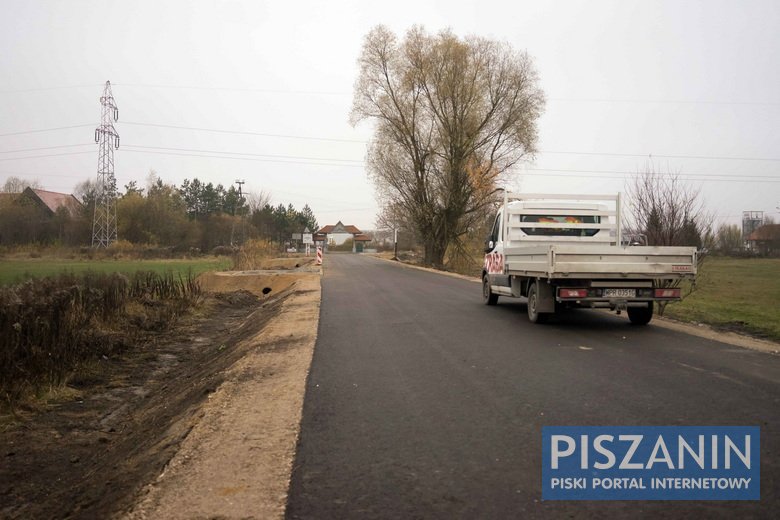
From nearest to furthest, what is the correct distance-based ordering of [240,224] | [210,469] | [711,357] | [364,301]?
[210,469]
[711,357]
[364,301]
[240,224]

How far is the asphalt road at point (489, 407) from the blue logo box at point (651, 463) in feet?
0.34

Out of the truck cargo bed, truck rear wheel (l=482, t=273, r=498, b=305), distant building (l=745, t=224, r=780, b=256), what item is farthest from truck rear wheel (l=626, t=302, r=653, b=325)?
distant building (l=745, t=224, r=780, b=256)

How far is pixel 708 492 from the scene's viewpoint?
360cm

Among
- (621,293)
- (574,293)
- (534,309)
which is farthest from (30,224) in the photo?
(621,293)

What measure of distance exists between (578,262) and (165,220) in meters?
65.5

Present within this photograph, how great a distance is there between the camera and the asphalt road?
3438 mm

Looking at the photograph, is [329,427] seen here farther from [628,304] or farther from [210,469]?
[628,304]

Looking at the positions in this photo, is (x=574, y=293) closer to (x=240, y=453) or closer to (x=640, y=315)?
(x=640, y=315)

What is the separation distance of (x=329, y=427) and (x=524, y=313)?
29.5 feet

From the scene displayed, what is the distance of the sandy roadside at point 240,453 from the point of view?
3410mm

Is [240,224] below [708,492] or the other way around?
the other way around

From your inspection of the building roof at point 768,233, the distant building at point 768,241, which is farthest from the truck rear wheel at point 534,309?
the building roof at point 768,233

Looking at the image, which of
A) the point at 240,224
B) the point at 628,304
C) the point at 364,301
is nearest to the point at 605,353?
the point at 628,304

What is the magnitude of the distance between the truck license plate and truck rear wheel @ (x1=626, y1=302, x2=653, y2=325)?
4.31 ft
